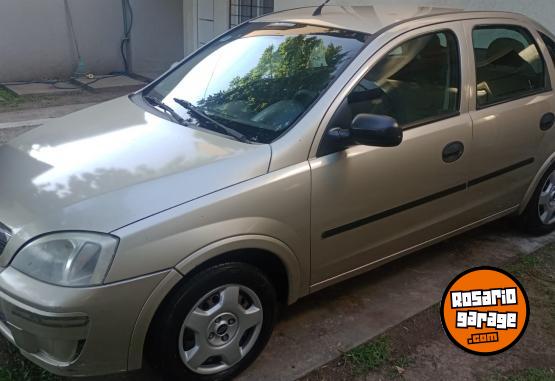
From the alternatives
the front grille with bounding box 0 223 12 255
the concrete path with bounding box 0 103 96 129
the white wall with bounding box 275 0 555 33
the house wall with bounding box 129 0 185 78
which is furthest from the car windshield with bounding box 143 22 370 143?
the house wall with bounding box 129 0 185 78

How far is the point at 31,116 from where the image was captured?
7664mm

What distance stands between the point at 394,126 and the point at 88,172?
1427mm

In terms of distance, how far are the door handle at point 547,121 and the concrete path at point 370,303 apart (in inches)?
35.3

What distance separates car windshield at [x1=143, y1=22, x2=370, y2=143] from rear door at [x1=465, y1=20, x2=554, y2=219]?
0.95 meters

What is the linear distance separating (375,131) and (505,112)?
4.47 ft

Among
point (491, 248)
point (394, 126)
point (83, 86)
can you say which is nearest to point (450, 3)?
point (491, 248)

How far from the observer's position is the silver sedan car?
2289 millimetres

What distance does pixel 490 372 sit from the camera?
9.46 feet

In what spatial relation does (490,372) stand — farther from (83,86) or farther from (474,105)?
(83,86)

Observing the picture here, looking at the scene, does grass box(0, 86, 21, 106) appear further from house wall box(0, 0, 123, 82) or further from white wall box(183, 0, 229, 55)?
white wall box(183, 0, 229, 55)

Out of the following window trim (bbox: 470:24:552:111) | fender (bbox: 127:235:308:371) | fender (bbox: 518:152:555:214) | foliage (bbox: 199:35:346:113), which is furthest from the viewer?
fender (bbox: 518:152:555:214)

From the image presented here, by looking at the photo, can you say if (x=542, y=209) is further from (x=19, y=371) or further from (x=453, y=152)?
(x=19, y=371)

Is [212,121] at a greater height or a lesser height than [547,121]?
greater

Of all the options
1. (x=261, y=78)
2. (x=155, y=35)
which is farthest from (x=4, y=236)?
(x=155, y=35)
